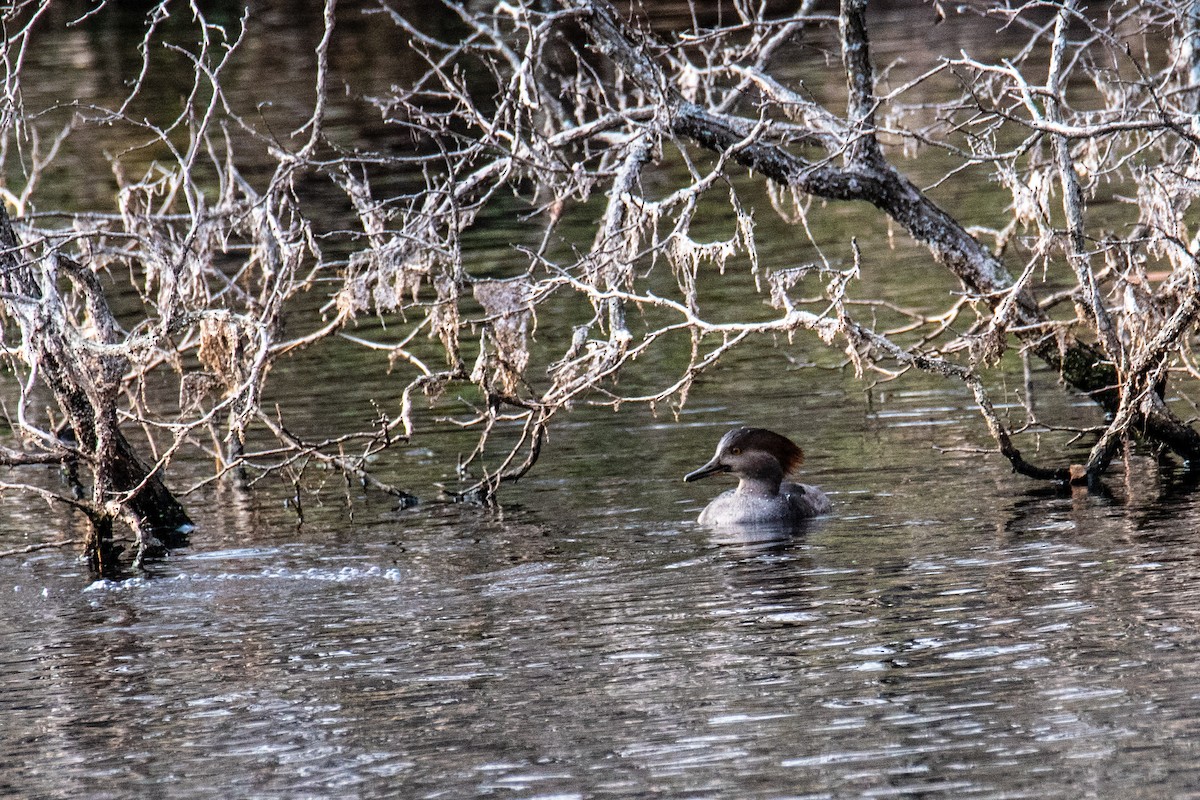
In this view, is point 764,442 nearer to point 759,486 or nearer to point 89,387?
point 759,486

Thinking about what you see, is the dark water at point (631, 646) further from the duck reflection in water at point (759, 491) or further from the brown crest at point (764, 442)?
→ the brown crest at point (764, 442)

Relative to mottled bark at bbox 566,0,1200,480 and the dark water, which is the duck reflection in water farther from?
mottled bark at bbox 566,0,1200,480

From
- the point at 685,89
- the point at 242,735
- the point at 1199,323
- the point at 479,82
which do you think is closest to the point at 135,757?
the point at 242,735

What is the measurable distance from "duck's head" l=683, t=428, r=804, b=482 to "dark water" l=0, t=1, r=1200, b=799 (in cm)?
34

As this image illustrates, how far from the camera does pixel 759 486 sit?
513 inches

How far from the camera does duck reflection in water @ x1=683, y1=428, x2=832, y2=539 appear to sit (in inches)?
498

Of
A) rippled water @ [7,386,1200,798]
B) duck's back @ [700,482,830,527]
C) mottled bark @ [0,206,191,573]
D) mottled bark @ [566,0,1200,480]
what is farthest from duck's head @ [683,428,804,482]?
mottled bark @ [0,206,191,573]

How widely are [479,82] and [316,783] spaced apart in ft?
90.3

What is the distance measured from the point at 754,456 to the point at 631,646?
12.6ft

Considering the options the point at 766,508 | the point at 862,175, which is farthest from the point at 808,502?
the point at 862,175

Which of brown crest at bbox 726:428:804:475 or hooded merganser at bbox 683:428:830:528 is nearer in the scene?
hooded merganser at bbox 683:428:830:528

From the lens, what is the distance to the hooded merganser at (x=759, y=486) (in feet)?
41.7

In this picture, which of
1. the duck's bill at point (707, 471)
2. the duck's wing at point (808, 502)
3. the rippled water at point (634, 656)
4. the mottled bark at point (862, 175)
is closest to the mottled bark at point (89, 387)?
the rippled water at point (634, 656)

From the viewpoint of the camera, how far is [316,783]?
7.80 meters
